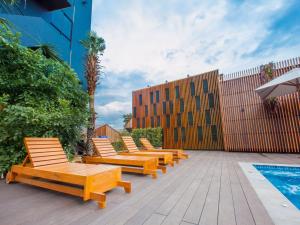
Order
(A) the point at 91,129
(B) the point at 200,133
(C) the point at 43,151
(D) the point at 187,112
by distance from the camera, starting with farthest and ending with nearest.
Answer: (D) the point at 187,112, (B) the point at 200,133, (A) the point at 91,129, (C) the point at 43,151

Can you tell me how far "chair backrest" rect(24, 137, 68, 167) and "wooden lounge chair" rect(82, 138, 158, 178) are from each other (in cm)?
127

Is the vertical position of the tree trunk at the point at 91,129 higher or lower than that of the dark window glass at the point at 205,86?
lower

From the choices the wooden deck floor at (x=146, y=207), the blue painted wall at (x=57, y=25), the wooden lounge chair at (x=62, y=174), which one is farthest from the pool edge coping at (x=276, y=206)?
the blue painted wall at (x=57, y=25)

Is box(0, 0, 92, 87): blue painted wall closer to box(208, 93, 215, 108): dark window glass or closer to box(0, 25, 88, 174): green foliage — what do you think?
box(0, 25, 88, 174): green foliage

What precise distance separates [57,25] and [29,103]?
6.13 metres

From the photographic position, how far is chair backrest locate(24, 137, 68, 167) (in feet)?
10.6

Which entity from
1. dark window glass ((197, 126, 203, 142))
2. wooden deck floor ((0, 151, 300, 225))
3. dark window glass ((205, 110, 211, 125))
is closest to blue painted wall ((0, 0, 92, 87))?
wooden deck floor ((0, 151, 300, 225))

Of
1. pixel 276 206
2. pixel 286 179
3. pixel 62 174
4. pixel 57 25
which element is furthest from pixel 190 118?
pixel 62 174

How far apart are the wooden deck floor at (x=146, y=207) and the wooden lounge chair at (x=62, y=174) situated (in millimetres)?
159

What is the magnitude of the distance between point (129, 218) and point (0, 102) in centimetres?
424

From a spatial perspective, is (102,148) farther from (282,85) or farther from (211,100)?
(211,100)

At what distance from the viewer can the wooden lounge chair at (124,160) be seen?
13.6ft

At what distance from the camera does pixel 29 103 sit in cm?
444

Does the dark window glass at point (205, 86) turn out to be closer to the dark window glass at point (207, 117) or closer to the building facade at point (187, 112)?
the building facade at point (187, 112)
